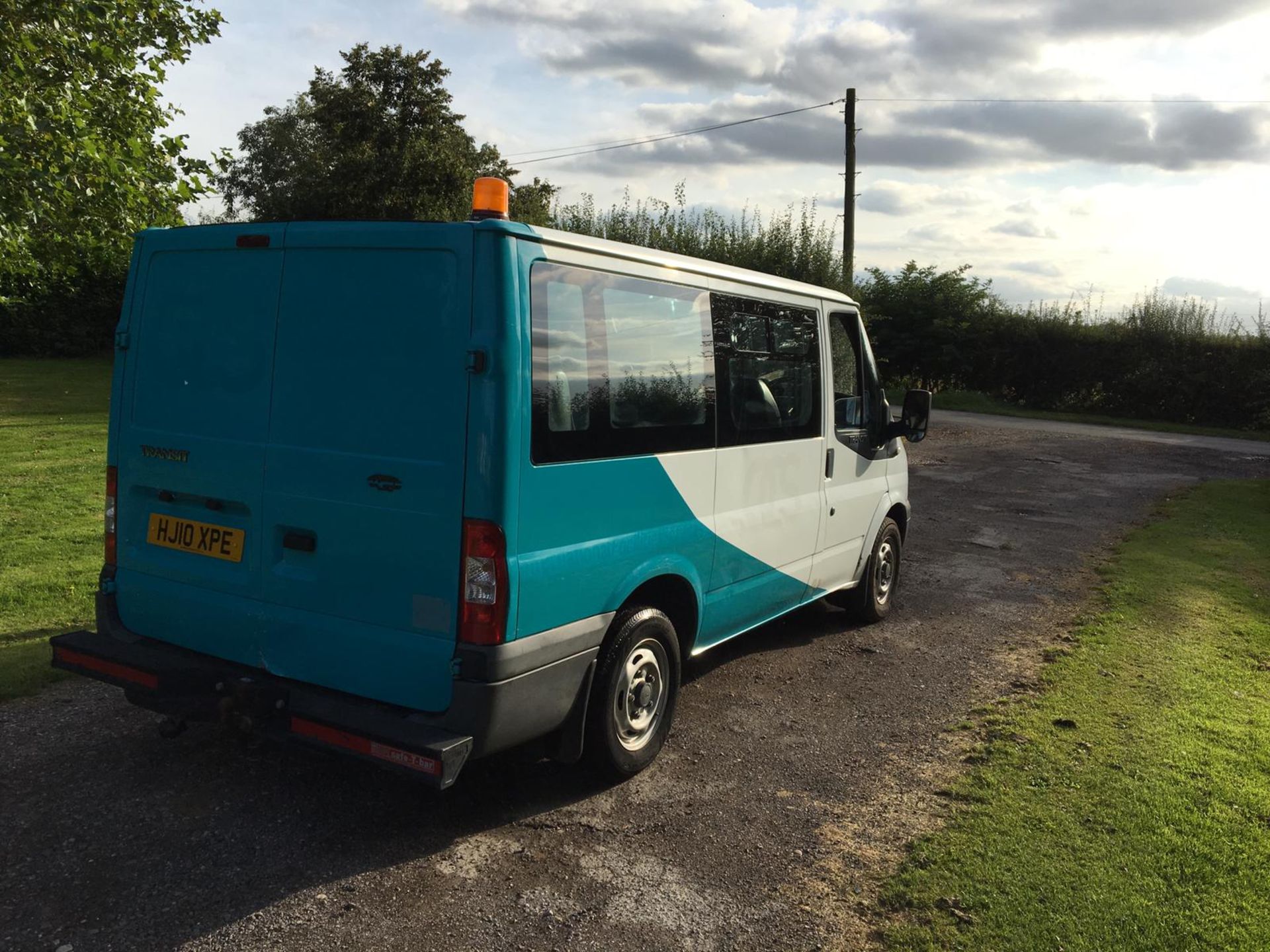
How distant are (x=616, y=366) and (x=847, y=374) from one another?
266 centimetres

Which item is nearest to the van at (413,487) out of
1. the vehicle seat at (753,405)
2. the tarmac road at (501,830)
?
the vehicle seat at (753,405)

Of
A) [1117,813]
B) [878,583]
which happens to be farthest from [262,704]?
[878,583]

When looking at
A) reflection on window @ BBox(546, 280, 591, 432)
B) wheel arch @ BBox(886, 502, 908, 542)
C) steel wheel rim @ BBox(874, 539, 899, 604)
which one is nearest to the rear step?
reflection on window @ BBox(546, 280, 591, 432)

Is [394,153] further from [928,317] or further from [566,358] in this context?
[566,358]

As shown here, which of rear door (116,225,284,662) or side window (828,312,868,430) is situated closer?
rear door (116,225,284,662)

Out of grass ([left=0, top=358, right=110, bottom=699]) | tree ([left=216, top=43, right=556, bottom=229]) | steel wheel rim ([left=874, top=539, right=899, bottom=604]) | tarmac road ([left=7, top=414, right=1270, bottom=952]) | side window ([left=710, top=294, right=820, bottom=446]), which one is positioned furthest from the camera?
tree ([left=216, top=43, right=556, bottom=229])

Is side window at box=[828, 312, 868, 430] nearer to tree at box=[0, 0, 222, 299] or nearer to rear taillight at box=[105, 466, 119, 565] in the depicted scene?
rear taillight at box=[105, 466, 119, 565]

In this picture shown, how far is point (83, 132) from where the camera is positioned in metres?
10.3

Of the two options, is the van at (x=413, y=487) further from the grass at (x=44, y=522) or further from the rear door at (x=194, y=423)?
the grass at (x=44, y=522)

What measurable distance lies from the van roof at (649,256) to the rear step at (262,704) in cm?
183

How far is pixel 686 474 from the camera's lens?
4.64 meters

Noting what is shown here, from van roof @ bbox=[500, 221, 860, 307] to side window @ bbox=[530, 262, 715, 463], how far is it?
3.7 inches

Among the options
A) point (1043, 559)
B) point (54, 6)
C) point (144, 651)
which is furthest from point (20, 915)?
point (54, 6)

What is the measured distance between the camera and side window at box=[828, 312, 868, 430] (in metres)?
6.23
